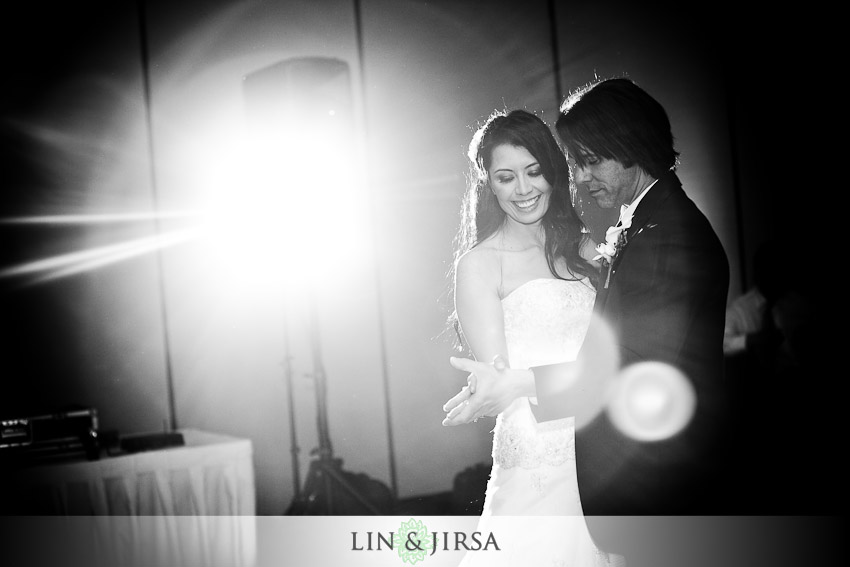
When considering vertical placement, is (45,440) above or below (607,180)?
below

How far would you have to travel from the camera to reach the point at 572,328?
2320mm

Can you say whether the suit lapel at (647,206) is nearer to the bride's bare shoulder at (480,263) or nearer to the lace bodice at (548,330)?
the lace bodice at (548,330)

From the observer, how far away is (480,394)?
2396 millimetres

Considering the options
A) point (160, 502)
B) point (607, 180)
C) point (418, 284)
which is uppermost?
point (607, 180)

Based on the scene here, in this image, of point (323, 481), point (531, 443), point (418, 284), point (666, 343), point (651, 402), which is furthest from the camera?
point (323, 481)

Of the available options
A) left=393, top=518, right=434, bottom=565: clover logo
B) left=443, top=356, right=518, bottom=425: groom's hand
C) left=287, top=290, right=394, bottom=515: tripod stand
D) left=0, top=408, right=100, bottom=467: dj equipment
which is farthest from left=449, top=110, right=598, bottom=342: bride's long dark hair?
left=0, top=408, right=100, bottom=467: dj equipment

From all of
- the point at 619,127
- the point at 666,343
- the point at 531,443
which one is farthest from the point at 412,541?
the point at 619,127

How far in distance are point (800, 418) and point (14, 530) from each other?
2801 millimetres

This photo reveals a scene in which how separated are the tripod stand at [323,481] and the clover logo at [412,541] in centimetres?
15

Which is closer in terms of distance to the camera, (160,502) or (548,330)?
(548,330)

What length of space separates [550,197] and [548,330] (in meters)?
Answer: 0.43

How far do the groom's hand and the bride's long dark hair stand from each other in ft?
0.73

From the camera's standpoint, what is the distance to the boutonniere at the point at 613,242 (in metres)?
2.20

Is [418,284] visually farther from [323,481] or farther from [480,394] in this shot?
[323,481]
